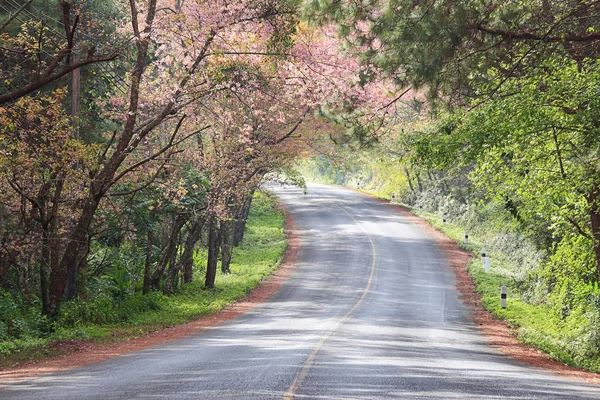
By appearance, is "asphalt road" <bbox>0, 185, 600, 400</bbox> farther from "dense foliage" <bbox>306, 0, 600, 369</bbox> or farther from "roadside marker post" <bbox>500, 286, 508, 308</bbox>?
"dense foliage" <bbox>306, 0, 600, 369</bbox>

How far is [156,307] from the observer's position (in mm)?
21734

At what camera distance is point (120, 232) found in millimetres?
21469

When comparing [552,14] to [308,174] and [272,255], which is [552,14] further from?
[308,174]

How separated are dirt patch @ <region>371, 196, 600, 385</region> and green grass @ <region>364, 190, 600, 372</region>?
0.87ft

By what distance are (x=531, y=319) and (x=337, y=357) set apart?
11.5m

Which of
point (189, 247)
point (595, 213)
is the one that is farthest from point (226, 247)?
point (595, 213)

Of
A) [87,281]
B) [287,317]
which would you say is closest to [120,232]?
[87,281]

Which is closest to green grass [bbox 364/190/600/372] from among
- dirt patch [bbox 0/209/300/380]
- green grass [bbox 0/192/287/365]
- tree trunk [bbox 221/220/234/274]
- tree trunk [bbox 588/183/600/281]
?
tree trunk [bbox 588/183/600/281]

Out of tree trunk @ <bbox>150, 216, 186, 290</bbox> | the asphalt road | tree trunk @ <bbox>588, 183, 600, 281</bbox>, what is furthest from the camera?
tree trunk @ <bbox>150, 216, 186, 290</bbox>

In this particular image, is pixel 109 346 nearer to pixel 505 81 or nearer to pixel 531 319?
pixel 505 81

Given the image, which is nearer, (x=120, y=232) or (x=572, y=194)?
(x=572, y=194)

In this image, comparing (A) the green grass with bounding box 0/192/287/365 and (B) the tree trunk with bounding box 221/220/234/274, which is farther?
(B) the tree trunk with bounding box 221/220/234/274

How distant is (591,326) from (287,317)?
8.59m

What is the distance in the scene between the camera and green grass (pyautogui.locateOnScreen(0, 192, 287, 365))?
560 inches
